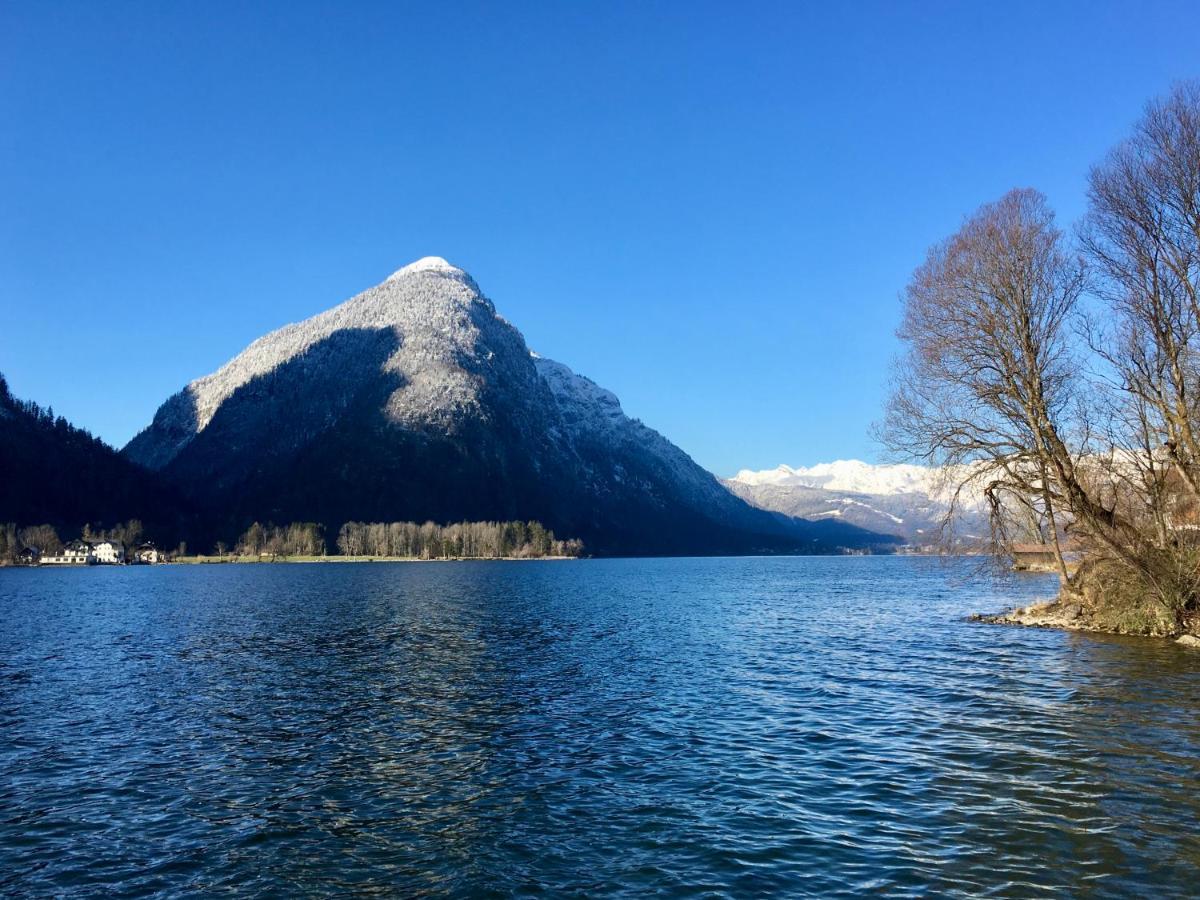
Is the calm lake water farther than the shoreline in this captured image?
A: No

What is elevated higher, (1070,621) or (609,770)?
(609,770)

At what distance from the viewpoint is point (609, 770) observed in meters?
20.8

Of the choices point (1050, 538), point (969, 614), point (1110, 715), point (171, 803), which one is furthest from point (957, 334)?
point (171, 803)

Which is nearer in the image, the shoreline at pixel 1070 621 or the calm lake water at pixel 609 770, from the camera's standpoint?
the calm lake water at pixel 609 770

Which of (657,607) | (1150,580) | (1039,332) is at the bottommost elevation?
(657,607)

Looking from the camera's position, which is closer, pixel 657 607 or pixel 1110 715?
pixel 1110 715

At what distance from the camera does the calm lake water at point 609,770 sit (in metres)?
14.4

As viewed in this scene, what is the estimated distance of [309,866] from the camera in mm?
14914

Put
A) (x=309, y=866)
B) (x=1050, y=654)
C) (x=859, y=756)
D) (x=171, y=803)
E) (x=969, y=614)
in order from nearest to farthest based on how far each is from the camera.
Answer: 1. (x=309, y=866)
2. (x=171, y=803)
3. (x=859, y=756)
4. (x=1050, y=654)
5. (x=969, y=614)

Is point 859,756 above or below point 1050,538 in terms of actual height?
below

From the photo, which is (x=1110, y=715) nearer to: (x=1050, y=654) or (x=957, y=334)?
(x=1050, y=654)

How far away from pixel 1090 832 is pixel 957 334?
34591 mm

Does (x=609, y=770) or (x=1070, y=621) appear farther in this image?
(x=1070, y=621)

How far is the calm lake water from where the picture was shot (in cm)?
1436
